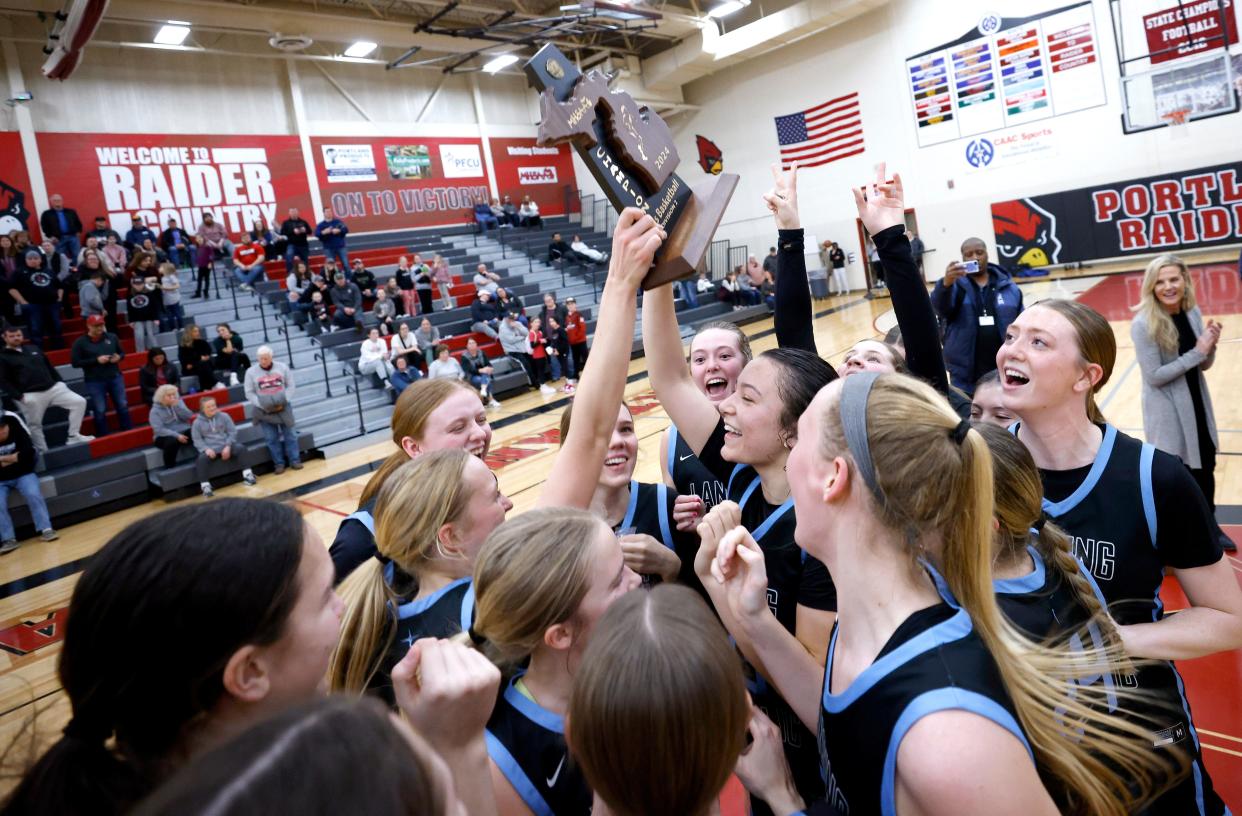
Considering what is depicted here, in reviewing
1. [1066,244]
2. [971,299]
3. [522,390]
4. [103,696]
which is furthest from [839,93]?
[103,696]

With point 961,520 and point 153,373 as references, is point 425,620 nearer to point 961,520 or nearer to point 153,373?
point 961,520

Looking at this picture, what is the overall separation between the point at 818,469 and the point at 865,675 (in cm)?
37

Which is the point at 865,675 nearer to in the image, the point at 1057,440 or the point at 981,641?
the point at 981,641

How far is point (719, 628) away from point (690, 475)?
1.69 m

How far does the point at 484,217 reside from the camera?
20.8 metres

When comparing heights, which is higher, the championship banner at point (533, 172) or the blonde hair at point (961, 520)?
the championship banner at point (533, 172)

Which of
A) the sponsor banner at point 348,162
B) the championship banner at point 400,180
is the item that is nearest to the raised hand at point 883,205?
the championship banner at point 400,180

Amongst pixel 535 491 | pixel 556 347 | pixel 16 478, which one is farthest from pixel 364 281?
pixel 535 491

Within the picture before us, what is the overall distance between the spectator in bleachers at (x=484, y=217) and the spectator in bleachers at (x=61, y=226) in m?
9.41

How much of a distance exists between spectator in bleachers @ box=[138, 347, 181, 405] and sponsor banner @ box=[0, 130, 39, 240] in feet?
21.0

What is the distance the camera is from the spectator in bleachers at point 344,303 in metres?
13.7

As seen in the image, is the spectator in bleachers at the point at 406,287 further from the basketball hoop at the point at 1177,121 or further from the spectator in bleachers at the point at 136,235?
the basketball hoop at the point at 1177,121

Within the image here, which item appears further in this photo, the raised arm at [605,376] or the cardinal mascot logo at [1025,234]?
the cardinal mascot logo at [1025,234]

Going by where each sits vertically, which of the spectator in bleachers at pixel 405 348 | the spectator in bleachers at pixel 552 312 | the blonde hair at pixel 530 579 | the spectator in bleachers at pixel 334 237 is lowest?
the blonde hair at pixel 530 579
